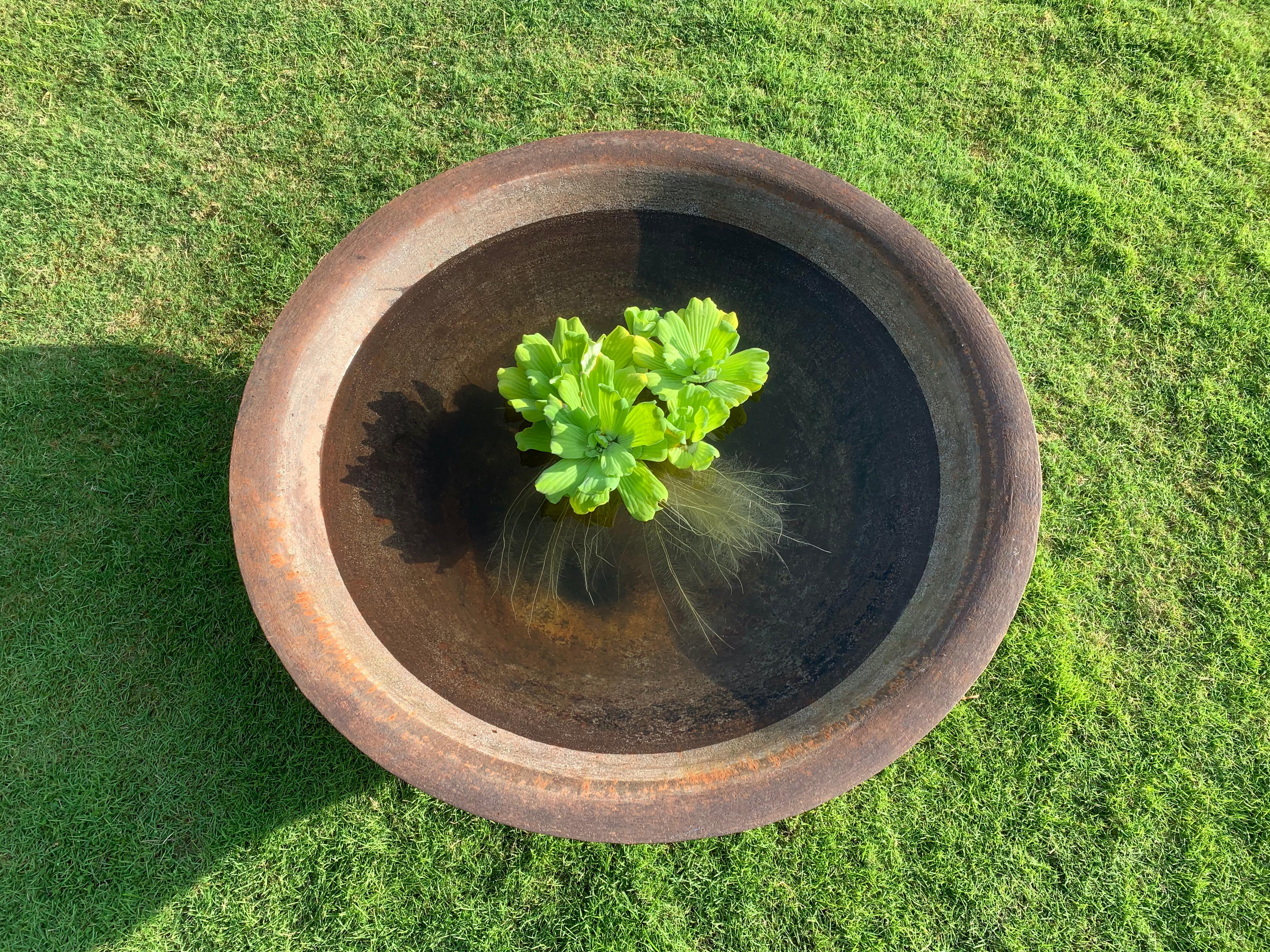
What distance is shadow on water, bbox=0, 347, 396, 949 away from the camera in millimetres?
2160

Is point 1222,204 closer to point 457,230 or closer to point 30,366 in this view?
point 457,230

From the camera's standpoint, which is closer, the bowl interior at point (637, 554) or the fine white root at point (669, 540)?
the bowl interior at point (637, 554)

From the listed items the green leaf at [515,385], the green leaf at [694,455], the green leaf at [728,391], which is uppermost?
the green leaf at [728,391]

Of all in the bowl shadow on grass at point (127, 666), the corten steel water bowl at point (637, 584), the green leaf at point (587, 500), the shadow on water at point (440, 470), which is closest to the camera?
the corten steel water bowl at point (637, 584)

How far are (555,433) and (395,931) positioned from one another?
1.57 meters

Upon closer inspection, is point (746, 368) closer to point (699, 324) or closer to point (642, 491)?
point (699, 324)

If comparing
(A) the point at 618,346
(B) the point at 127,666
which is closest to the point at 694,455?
(A) the point at 618,346

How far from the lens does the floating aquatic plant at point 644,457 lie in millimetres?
1620

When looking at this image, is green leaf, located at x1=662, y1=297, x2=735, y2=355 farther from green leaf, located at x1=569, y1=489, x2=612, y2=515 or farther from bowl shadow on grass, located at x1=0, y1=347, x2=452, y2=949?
bowl shadow on grass, located at x1=0, y1=347, x2=452, y2=949

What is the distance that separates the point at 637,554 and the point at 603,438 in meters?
0.33

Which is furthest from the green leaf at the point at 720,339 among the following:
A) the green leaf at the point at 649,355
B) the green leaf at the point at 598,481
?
the green leaf at the point at 598,481

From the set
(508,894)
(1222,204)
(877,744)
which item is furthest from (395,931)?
(1222,204)

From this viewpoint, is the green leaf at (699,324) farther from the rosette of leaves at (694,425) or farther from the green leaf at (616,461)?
the green leaf at (616,461)

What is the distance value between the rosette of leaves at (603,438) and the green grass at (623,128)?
1.18 metres
